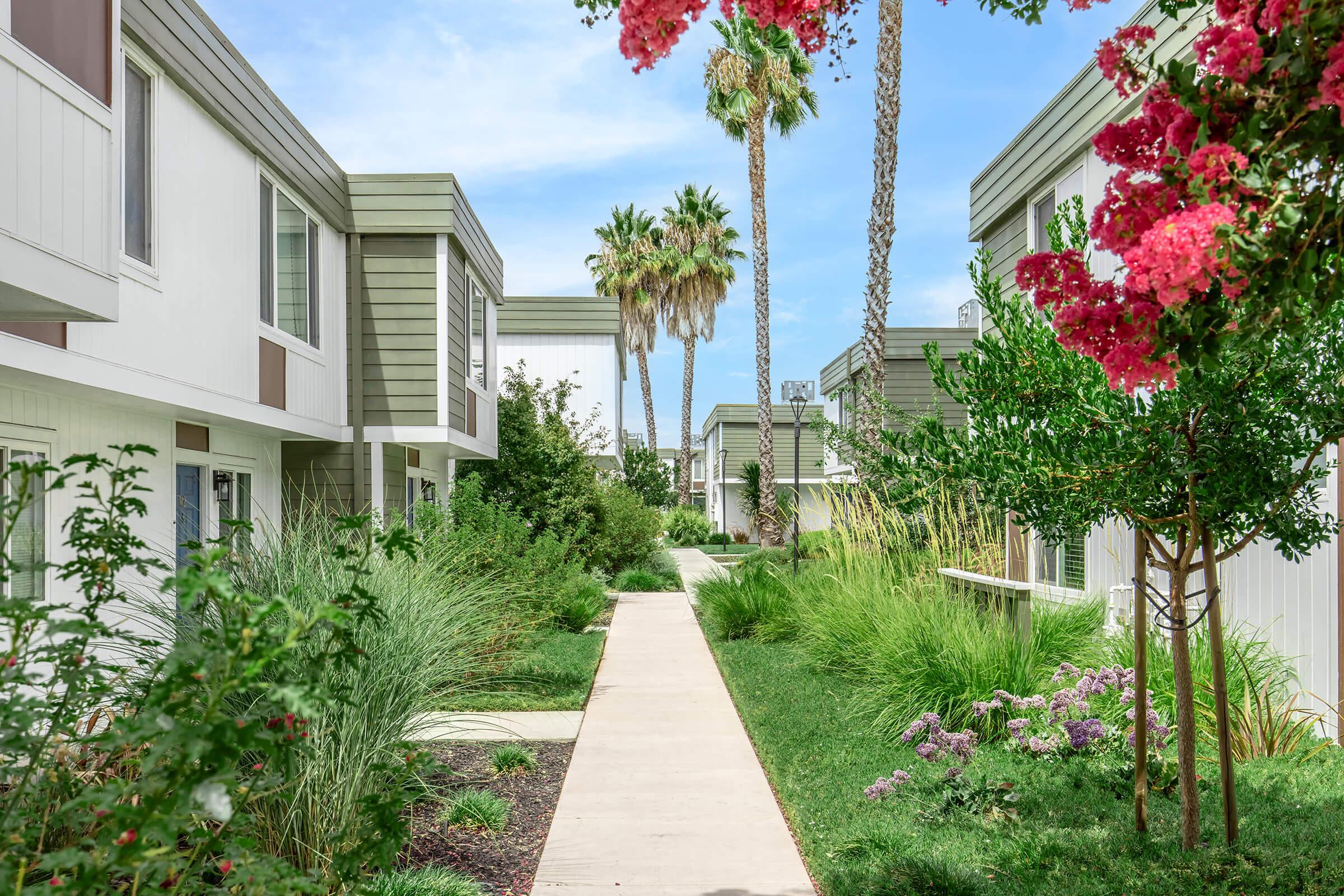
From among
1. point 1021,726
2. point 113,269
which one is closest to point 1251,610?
point 1021,726

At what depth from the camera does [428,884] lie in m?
3.84

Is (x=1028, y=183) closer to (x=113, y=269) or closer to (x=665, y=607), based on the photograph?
(x=665, y=607)

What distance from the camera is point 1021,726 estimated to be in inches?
223

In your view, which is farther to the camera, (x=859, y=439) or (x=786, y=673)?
(x=859, y=439)

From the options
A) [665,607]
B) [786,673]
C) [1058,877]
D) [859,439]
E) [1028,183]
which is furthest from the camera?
[665,607]

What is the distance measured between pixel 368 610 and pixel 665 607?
43.1 ft

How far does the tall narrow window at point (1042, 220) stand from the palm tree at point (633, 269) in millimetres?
21623

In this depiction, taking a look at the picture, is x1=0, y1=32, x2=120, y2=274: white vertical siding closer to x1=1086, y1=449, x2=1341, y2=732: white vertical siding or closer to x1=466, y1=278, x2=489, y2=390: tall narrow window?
x1=1086, y1=449, x2=1341, y2=732: white vertical siding

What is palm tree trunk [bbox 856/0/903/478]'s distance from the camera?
13.5m

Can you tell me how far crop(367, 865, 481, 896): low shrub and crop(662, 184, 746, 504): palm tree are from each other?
2970 centimetres

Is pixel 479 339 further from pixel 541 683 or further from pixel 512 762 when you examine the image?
pixel 512 762

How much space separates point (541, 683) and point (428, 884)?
4951 mm

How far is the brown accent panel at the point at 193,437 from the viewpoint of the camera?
864 centimetres

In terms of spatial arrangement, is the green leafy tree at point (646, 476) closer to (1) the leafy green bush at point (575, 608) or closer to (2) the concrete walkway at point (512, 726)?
(1) the leafy green bush at point (575, 608)
